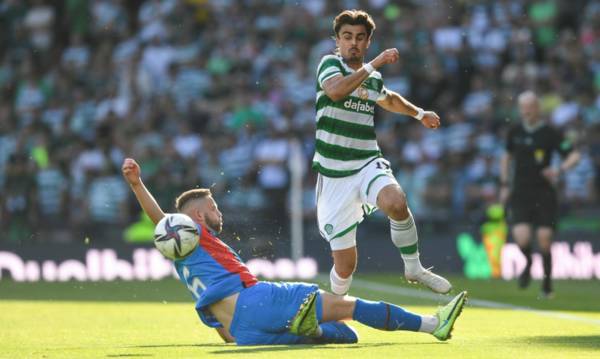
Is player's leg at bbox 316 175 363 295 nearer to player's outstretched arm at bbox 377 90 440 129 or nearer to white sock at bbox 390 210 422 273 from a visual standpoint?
white sock at bbox 390 210 422 273

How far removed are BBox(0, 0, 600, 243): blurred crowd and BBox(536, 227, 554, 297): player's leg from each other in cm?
383

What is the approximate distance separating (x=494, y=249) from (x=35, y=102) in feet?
28.3

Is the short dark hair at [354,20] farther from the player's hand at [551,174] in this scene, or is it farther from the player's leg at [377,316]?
the player's hand at [551,174]

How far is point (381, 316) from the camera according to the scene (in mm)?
9195

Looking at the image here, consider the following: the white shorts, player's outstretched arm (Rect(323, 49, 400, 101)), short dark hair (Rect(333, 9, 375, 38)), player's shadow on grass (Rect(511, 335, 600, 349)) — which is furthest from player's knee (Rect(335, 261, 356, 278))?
short dark hair (Rect(333, 9, 375, 38))

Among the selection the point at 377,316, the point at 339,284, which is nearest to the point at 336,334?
the point at 377,316

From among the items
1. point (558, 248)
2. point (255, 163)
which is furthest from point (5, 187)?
point (558, 248)

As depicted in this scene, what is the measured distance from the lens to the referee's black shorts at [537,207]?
16.1 m

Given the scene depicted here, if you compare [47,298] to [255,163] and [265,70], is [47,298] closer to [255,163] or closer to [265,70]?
[255,163]

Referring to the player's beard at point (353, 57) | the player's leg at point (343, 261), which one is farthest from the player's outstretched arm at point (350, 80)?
the player's leg at point (343, 261)

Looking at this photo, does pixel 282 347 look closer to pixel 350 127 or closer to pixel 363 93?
pixel 350 127

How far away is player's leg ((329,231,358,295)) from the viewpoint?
35.4 feet

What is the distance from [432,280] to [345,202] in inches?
35.1

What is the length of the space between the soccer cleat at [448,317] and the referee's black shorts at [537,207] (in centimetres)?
690
